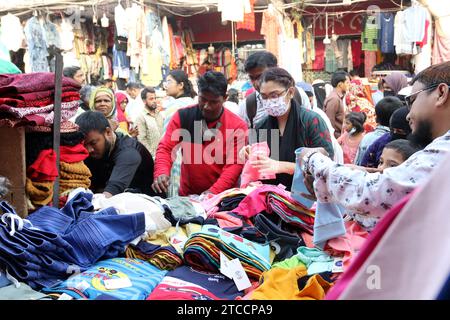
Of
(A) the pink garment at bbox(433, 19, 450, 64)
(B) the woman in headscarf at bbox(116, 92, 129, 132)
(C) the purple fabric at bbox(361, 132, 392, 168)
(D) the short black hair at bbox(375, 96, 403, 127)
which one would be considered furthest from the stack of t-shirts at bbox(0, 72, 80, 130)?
(A) the pink garment at bbox(433, 19, 450, 64)

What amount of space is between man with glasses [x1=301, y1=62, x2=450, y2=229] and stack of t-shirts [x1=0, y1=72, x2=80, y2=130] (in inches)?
42.6

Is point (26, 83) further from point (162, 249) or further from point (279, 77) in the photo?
point (279, 77)

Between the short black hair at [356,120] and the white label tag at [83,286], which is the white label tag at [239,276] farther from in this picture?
the short black hair at [356,120]

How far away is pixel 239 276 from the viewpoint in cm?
181

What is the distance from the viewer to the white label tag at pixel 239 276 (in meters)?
1.78

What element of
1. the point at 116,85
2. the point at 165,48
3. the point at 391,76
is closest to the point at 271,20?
the point at 165,48

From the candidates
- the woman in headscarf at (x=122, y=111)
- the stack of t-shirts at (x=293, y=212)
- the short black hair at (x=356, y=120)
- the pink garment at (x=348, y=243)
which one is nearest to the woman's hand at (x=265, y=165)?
the stack of t-shirts at (x=293, y=212)

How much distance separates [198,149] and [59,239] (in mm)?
1462

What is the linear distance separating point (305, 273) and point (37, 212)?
108 centimetres

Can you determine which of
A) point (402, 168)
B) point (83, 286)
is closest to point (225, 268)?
point (83, 286)

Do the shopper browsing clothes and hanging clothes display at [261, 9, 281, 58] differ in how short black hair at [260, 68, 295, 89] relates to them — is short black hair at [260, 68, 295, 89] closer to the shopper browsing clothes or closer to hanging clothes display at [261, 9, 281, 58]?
the shopper browsing clothes

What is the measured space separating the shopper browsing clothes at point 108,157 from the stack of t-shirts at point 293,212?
939mm

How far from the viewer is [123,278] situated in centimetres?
171

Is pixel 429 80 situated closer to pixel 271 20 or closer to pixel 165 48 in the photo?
pixel 271 20
